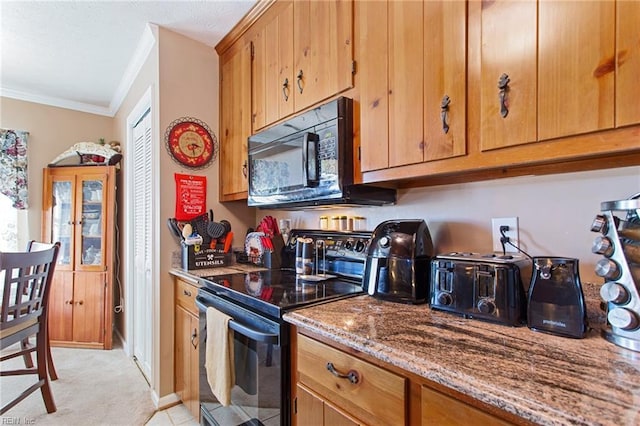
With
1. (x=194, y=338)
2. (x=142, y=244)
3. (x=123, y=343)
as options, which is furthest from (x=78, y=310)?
(x=194, y=338)

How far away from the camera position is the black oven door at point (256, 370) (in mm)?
1092

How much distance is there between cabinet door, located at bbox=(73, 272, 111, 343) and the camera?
3045 millimetres

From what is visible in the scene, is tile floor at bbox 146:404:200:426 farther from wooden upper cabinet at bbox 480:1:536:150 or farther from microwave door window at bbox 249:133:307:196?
wooden upper cabinet at bbox 480:1:536:150

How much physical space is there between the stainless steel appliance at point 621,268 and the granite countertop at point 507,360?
0.16ft

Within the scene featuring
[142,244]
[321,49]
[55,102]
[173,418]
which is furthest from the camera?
[55,102]

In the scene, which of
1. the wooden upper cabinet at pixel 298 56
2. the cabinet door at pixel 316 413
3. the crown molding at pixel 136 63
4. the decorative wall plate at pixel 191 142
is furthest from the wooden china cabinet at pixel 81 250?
the cabinet door at pixel 316 413

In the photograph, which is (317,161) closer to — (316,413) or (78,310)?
(316,413)

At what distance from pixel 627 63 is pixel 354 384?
1.00m

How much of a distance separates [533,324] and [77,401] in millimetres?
2705

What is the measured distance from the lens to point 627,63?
70cm

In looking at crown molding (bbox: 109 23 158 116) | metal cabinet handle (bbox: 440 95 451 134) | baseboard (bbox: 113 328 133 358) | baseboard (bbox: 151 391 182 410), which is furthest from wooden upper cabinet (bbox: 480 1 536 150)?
baseboard (bbox: 113 328 133 358)

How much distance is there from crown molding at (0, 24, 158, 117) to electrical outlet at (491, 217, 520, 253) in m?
2.31

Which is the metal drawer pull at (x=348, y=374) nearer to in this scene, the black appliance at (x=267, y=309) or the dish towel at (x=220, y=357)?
the black appliance at (x=267, y=309)

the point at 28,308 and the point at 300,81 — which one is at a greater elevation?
the point at 300,81
